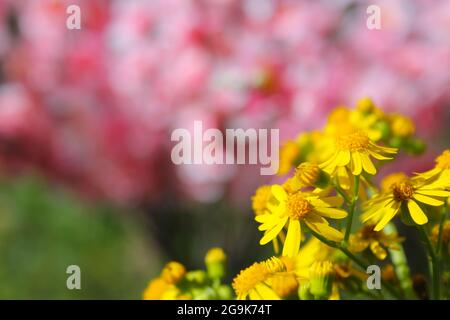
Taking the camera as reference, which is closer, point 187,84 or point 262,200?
point 262,200

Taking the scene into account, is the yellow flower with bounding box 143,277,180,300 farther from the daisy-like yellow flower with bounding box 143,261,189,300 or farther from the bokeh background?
the bokeh background

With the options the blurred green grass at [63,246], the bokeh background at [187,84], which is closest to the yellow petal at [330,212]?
the bokeh background at [187,84]

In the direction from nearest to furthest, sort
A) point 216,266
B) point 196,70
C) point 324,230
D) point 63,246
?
point 324,230 < point 216,266 < point 196,70 < point 63,246

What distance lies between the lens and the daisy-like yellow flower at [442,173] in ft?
1.71

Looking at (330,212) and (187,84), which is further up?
(187,84)

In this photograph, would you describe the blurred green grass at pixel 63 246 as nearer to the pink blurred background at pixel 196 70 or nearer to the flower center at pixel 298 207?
the pink blurred background at pixel 196 70

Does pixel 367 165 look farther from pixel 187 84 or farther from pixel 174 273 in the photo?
pixel 187 84

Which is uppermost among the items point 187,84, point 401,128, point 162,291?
point 187,84

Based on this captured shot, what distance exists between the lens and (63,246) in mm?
2256

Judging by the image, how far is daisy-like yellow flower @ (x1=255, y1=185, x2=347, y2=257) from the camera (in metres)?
0.50

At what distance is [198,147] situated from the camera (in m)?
1.58

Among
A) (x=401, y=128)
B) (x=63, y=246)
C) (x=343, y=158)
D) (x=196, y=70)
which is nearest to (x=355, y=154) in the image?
(x=343, y=158)
